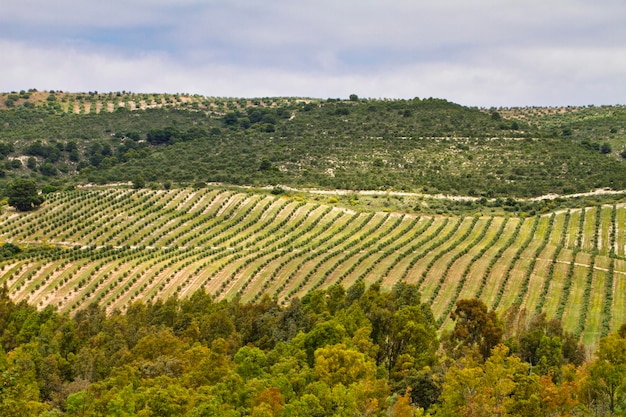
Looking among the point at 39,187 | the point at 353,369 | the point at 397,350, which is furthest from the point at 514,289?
the point at 39,187

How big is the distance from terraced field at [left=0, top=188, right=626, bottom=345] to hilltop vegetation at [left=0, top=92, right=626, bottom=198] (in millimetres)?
21076

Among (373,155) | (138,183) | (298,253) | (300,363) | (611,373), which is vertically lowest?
(300,363)

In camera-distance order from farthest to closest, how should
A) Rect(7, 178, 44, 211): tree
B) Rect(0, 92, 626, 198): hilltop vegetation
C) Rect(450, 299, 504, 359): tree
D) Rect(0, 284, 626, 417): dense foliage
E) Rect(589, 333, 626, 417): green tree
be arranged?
1. Rect(0, 92, 626, 198): hilltop vegetation
2. Rect(7, 178, 44, 211): tree
3. Rect(450, 299, 504, 359): tree
4. Rect(589, 333, 626, 417): green tree
5. Rect(0, 284, 626, 417): dense foliage

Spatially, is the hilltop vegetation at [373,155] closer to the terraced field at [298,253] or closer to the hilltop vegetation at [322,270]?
the hilltop vegetation at [322,270]

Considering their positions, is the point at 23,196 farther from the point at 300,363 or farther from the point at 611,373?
the point at 611,373

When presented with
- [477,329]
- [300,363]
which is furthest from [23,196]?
[477,329]

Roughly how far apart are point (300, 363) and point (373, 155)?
112 m

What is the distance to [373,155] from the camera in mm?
160000

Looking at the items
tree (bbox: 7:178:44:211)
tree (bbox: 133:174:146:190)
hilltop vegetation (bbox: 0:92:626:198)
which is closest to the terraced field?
tree (bbox: 7:178:44:211)

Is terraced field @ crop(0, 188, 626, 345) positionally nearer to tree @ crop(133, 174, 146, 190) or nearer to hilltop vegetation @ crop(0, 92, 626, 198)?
tree @ crop(133, 174, 146, 190)

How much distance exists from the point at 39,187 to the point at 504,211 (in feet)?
329

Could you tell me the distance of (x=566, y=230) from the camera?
349 feet

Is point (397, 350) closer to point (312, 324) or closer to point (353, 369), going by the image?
point (312, 324)

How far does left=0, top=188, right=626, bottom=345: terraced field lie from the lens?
8250 cm
